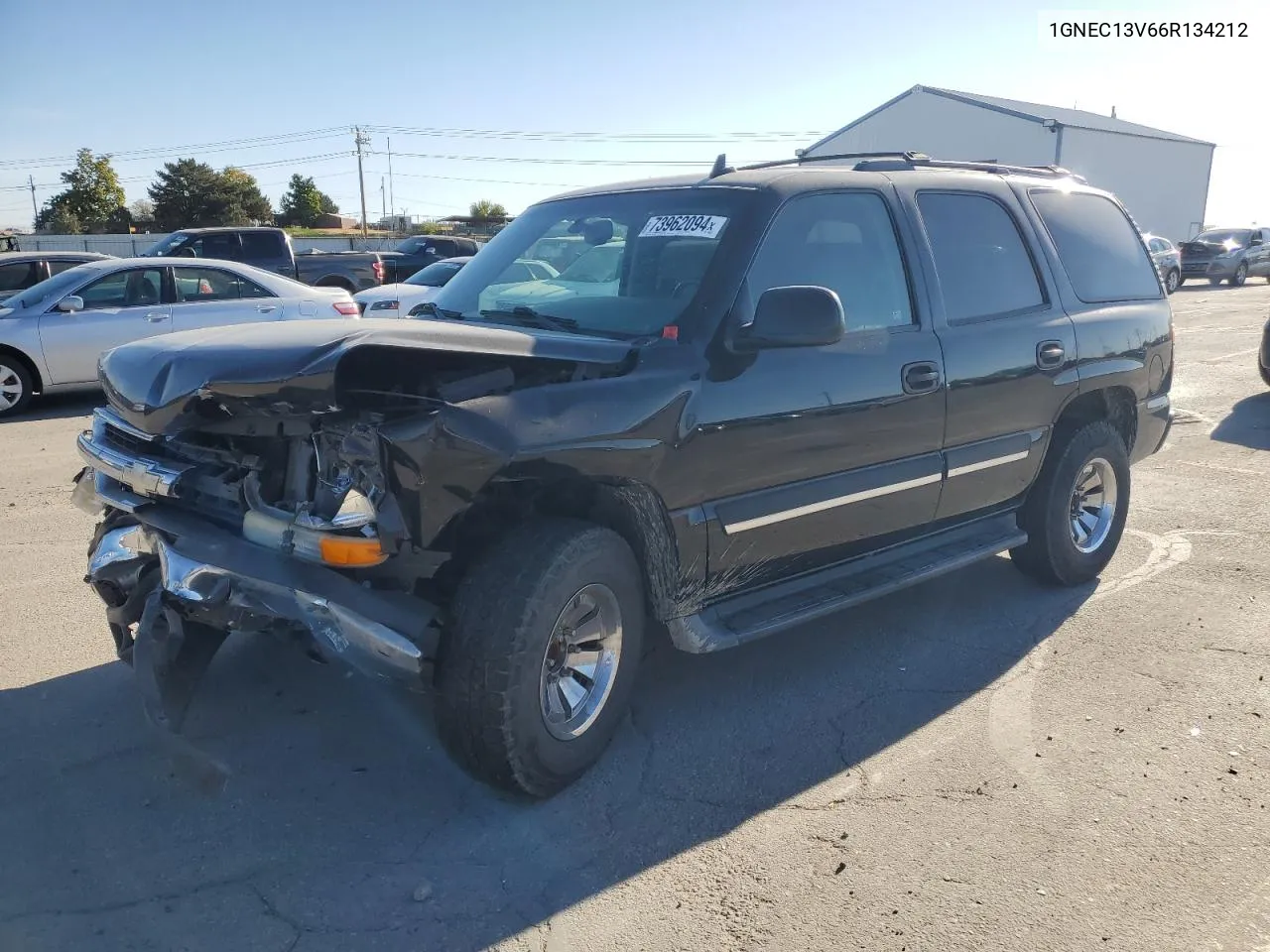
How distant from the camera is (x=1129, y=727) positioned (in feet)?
12.6

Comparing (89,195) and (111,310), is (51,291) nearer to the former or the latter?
(111,310)

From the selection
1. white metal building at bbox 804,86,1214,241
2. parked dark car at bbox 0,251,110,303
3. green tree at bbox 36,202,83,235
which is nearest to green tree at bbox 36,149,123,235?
green tree at bbox 36,202,83,235

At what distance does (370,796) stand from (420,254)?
20.7 metres

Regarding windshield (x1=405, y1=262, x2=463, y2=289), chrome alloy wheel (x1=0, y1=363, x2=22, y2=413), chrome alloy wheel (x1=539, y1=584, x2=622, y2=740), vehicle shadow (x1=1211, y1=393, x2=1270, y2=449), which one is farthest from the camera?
windshield (x1=405, y1=262, x2=463, y2=289)

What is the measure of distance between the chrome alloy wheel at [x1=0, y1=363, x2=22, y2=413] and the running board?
9247mm

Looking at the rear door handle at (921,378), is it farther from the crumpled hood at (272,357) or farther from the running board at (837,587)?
the crumpled hood at (272,357)

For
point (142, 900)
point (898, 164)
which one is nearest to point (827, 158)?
point (898, 164)

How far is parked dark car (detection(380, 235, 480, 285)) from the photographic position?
2173 centimetres

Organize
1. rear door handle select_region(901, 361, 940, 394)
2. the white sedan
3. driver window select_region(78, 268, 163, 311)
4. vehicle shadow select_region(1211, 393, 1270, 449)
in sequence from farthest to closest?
the white sedan < driver window select_region(78, 268, 163, 311) < vehicle shadow select_region(1211, 393, 1270, 449) < rear door handle select_region(901, 361, 940, 394)

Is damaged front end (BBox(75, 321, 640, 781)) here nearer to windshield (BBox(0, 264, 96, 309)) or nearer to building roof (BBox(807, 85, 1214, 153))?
windshield (BBox(0, 264, 96, 309))

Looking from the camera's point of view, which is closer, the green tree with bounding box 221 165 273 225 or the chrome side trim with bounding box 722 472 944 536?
the chrome side trim with bounding box 722 472 944 536

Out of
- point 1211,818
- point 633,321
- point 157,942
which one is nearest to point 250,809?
point 157,942

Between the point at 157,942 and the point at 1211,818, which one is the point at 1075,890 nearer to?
the point at 1211,818

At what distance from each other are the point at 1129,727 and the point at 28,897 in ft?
12.3
